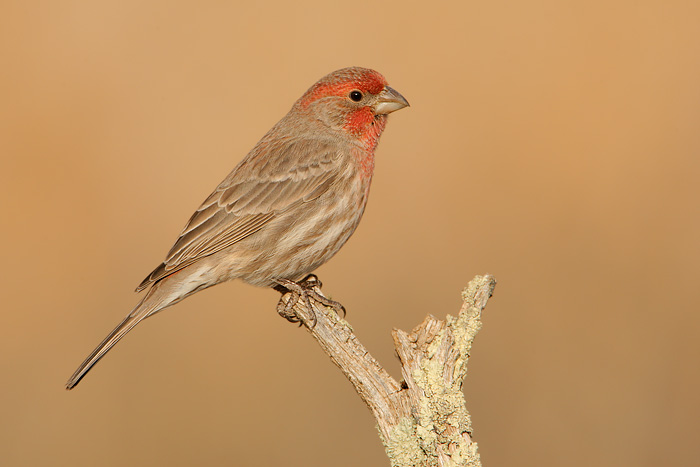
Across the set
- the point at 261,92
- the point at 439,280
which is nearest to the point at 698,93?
the point at 439,280

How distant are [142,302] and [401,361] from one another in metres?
2.00

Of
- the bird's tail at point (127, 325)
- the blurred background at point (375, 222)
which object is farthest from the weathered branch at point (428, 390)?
the blurred background at point (375, 222)

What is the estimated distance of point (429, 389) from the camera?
3814 mm

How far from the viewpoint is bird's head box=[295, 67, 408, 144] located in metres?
5.81

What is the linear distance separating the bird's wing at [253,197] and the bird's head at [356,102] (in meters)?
0.25

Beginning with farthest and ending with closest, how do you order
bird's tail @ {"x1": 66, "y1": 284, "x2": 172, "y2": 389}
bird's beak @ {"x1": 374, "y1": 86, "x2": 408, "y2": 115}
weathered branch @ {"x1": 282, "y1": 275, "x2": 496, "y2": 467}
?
bird's beak @ {"x1": 374, "y1": 86, "x2": 408, "y2": 115}
bird's tail @ {"x1": 66, "y1": 284, "x2": 172, "y2": 389}
weathered branch @ {"x1": 282, "y1": 275, "x2": 496, "y2": 467}

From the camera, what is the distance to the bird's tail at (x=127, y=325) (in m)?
4.93

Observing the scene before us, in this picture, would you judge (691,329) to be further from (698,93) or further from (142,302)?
(142,302)

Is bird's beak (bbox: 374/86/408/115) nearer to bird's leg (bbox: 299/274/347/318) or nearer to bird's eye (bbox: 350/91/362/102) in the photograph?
bird's eye (bbox: 350/91/362/102)

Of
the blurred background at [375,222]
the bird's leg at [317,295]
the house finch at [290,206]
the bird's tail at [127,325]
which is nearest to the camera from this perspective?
the bird's tail at [127,325]

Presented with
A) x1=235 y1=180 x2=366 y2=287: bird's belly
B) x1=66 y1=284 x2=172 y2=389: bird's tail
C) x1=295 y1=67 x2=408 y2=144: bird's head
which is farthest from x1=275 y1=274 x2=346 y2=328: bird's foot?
x1=295 y1=67 x2=408 y2=144: bird's head

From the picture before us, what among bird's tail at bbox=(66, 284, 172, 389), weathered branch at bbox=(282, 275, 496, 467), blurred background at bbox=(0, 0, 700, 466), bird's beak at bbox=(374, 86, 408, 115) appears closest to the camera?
weathered branch at bbox=(282, 275, 496, 467)

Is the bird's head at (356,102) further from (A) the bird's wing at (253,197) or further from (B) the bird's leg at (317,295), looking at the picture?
(B) the bird's leg at (317,295)

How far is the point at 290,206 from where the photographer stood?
5.53m
